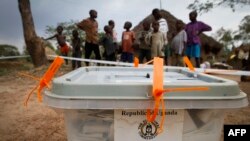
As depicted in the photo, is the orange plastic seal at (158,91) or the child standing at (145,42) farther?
the child standing at (145,42)

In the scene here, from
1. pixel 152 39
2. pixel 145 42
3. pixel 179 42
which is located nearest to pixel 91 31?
pixel 145 42

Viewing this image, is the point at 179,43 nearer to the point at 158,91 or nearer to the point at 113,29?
the point at 113,29

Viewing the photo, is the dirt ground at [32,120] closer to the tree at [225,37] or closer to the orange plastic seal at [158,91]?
the orange plastic seal at [158,91]

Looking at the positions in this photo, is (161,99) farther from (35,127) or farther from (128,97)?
(35,127)

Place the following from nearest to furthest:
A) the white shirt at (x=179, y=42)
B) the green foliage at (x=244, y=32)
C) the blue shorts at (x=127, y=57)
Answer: the white shirt at (x=179, y=42)
the blue shorts at (x=127, y=57)
the green foliage at (x=244, y=32)

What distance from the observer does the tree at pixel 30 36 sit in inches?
429

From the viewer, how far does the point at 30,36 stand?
36.0ft

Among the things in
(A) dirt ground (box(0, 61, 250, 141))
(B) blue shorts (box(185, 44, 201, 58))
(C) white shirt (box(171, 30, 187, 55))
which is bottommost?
(A) dirt ground (box(0, 61, 250, 141))

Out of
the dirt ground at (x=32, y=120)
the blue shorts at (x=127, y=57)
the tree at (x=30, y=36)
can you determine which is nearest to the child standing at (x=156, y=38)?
the blue shorts at (x=127, y=57)

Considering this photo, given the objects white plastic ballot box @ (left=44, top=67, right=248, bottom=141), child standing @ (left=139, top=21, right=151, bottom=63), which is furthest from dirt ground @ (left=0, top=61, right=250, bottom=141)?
child standing @ (left=139, top=21, right=151, bottom=63)

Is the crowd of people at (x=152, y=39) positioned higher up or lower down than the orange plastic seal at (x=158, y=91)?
higher up

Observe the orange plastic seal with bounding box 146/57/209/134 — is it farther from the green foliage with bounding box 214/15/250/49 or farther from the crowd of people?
the green foliage with bounding box 214/15/250/49

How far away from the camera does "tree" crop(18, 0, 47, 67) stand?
10891 mm

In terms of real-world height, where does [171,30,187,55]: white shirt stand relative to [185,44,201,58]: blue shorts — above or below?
above
